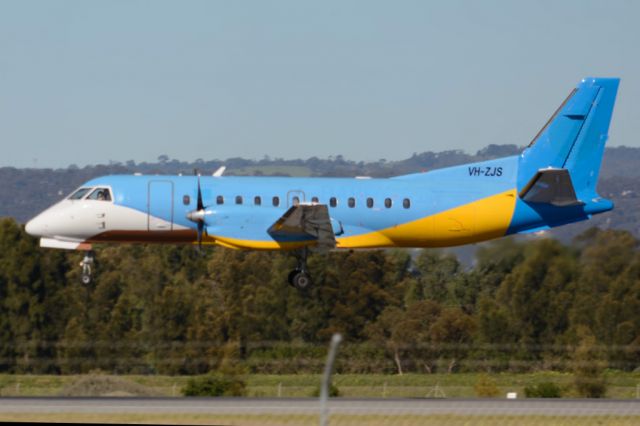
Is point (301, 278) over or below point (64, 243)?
below

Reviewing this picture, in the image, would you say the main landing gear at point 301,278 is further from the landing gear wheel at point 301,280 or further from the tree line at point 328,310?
the tree line at point 328,310

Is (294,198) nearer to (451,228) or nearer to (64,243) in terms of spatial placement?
(451,228)

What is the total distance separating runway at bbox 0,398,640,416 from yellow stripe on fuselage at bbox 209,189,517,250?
8509mm

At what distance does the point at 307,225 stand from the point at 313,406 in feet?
31.4

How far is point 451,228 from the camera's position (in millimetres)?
38344

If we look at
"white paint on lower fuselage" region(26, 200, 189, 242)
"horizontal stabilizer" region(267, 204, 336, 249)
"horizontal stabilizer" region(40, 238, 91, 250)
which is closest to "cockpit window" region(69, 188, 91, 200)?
"white paint on lower fuselage" region(26, 200, 189, 242)

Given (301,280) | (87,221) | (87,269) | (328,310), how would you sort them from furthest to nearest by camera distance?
(328,310) < (87,269) < (87,221) < (301,280)

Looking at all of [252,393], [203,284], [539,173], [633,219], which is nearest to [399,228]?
[539,173]

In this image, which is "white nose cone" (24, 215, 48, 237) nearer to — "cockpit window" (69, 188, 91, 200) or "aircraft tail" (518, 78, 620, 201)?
"cockpit window" (69, 188, 91, 200)

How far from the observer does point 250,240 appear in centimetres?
3653

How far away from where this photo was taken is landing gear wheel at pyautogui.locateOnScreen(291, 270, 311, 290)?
120 ft

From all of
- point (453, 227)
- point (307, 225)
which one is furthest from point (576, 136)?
point (307, 225)

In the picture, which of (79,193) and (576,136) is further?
(576,136)

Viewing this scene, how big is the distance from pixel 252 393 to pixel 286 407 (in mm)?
8410
